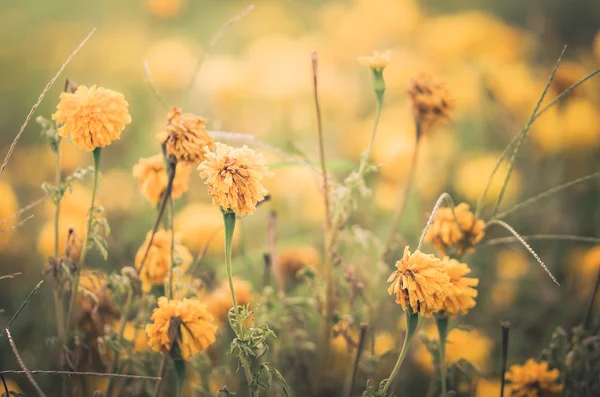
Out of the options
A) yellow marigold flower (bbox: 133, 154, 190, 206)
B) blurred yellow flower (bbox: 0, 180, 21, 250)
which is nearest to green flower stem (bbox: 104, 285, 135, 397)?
yellow marigold flower (bbox: 133, 154, 190, 206)

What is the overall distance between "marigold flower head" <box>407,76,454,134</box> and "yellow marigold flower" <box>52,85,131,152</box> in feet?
1.73

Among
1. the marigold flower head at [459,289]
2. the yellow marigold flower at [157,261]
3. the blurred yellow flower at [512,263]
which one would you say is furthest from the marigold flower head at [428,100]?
the blurred yellow flower at [512,263]

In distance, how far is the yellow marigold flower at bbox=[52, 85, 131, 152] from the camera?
2.55 feet

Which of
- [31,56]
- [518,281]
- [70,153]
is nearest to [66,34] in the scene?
[31,56]

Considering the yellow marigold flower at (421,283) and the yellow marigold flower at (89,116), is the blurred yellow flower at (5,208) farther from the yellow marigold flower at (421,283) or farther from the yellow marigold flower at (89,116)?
the yellow marigold flower at (421,283)

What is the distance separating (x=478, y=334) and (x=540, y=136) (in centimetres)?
83

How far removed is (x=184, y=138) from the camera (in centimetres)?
81

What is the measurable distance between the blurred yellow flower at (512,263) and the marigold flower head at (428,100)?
0.66 meters

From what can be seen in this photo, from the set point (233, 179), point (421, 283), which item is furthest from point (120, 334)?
point (421, 283)

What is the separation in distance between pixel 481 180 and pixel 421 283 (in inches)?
49.3

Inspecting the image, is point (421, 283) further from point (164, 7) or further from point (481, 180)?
point (164, 7)

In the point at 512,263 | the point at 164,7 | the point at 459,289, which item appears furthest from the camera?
the point at 164,7

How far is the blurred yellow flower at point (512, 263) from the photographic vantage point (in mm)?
1605

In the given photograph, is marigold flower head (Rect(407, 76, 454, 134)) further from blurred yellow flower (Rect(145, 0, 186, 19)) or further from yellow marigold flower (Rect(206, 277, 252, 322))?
blurred yellow flower (Rect(145, 0, 186, 19))
